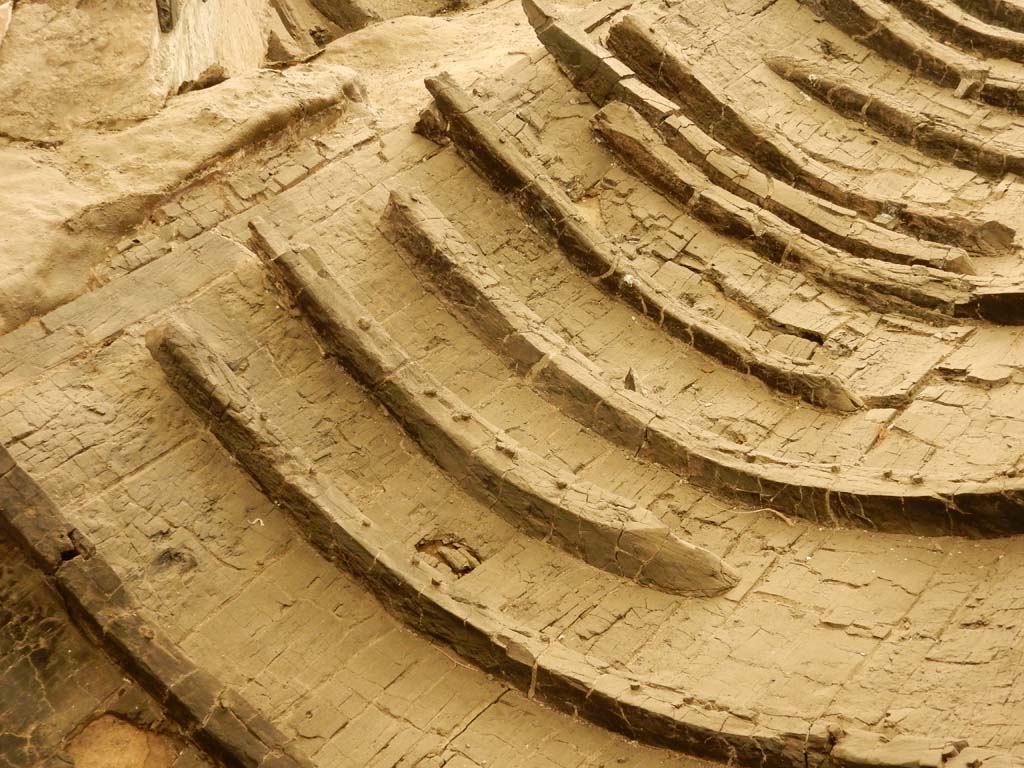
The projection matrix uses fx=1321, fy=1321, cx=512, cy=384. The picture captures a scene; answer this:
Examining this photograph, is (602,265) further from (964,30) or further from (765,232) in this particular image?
(964,30)

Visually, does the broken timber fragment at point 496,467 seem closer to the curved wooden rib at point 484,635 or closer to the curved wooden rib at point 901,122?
the curved wooden rib at point 484,635

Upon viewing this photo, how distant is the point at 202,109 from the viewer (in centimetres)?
953

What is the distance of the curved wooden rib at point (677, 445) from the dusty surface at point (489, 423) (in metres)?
0.04

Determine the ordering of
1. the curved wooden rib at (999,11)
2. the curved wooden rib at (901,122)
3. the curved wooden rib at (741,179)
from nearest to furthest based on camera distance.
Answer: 1. the curved wooden rib at (741,179)
2. the curved wooden rib at (901,122)
3. the curved wooden rib at (999,11)

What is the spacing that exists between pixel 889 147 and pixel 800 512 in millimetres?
4304

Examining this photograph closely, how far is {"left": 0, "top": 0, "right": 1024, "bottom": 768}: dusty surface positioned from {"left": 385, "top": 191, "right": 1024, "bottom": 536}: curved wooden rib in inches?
1.4

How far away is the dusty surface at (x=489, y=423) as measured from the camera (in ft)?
23.4

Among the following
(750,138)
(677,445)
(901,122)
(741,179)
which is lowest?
(677,445)

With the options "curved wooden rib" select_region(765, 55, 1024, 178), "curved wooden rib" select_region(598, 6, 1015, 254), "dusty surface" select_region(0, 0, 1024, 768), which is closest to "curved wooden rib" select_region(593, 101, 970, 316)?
"dusty surface" select_region(0, 0, 1024, 768)

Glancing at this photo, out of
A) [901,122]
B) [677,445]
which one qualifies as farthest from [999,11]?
[677,445]

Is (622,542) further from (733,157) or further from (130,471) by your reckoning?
(733,157)

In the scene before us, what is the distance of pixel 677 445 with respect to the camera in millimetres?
8242

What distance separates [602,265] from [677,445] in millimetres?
1680

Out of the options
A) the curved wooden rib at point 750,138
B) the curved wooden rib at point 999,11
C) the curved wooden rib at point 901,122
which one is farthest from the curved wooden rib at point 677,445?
the curved wooden rib at point 999,11
